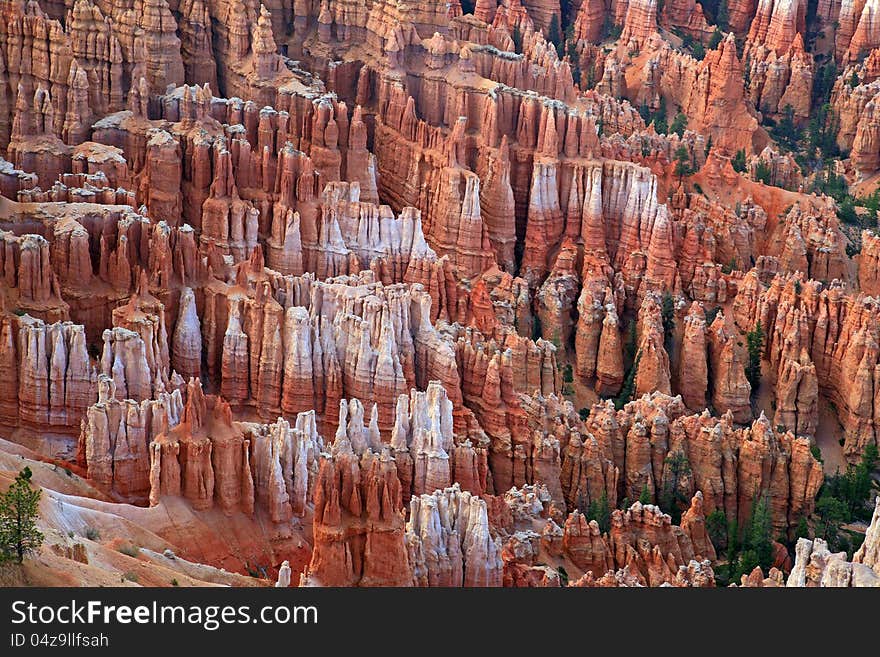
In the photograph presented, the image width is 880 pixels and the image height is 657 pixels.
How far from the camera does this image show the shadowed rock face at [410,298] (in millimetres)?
44781

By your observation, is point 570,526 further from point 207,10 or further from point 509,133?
point 207,10

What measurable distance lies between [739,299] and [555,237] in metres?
6.76

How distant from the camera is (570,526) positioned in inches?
1880

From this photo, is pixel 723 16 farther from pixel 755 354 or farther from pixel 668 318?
pixel 755 354

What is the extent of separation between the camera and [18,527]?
3266cm

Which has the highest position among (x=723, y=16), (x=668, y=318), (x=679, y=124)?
(x=723, y=16)

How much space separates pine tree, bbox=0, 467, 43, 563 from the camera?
107 feet

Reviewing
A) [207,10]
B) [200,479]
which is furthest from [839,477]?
[207,10]

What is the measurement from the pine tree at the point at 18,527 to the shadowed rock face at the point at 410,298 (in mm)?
4959

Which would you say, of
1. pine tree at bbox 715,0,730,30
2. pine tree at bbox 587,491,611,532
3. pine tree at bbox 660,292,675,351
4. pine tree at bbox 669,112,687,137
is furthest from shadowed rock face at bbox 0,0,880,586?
pine tree at bbox 715,0,730,30

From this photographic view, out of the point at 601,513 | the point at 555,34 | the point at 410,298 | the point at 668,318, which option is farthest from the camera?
the point at 555,34

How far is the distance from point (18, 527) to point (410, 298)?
22.4 m

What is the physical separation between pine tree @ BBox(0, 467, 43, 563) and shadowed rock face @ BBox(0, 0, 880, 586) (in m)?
4.96

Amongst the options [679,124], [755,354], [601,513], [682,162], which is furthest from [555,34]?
[601,513]
